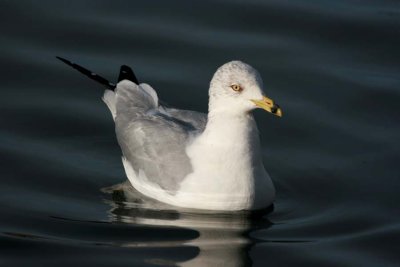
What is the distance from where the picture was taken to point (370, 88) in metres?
12.1

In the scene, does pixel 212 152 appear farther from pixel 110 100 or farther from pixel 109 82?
pixel 109 82

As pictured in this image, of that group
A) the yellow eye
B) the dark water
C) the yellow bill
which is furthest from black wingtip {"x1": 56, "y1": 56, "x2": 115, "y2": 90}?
the yellow bill

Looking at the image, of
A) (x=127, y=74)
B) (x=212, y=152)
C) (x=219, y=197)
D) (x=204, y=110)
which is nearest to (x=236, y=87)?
(x=212, y=152)

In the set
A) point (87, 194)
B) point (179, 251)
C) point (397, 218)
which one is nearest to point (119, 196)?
point (87, 194)

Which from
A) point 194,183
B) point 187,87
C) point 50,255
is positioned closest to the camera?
point 50,255

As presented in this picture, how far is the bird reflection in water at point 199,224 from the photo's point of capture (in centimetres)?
894

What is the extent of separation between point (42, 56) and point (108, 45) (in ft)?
2.61

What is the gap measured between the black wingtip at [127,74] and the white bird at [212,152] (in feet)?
2.78

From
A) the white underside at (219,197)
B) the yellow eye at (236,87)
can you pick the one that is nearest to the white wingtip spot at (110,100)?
the white underside at (219,197)

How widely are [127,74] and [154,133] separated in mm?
1310

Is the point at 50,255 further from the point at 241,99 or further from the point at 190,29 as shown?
the point at 190,29

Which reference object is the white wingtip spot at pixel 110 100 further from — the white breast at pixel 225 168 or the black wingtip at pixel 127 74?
the white breast at pixel 225 168

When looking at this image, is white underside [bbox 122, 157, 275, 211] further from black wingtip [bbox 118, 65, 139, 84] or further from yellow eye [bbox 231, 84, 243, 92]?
black wingtip [bbox 118, 65, 139, 84]

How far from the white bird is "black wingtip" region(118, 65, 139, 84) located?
85 cm
